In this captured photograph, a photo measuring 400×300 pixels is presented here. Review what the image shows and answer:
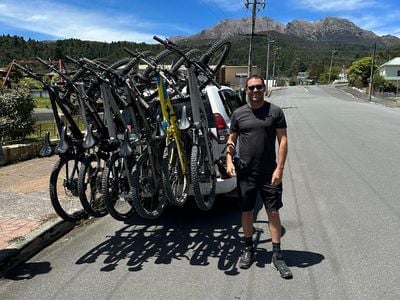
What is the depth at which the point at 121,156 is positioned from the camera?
487 centimetres

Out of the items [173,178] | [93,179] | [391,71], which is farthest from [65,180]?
[391,71]

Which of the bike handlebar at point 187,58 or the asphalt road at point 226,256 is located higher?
the bike handlebar at point 187,58

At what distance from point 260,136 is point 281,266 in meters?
1.28

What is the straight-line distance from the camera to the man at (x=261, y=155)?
14.4ft

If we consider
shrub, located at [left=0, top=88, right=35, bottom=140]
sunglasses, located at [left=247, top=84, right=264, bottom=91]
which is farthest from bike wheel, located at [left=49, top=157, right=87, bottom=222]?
shrub, located at [left=0, top=88, right=35, bottom=140]

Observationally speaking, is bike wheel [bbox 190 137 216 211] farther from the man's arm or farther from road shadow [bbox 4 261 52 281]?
road shadow [bbox 4 261 52 281]

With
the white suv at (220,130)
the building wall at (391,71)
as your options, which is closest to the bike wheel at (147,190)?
the white suv at (220,130)

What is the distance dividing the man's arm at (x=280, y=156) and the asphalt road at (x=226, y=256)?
35.7 inches

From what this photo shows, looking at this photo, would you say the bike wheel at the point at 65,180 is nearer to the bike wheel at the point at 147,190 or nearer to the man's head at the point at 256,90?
the bike wheel at the point at 147,190

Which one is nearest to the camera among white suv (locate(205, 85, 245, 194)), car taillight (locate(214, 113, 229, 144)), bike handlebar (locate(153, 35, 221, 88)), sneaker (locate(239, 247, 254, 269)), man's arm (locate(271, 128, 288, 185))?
man's arm (locate(271, 128, 288, 185))

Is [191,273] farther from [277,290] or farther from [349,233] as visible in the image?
[349,233]

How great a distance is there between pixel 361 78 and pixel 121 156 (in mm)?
99335

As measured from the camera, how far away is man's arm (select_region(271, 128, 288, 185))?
14.3ft

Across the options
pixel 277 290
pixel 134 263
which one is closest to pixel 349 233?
pixel 277 290
